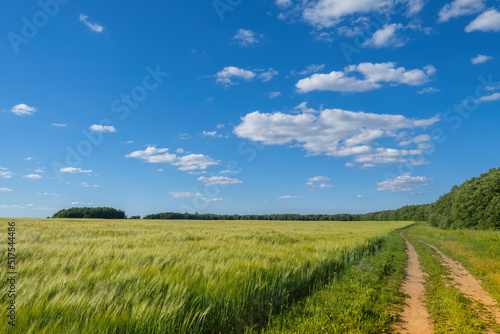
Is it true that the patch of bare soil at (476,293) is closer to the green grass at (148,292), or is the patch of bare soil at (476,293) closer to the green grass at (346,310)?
the green grass at (346,310)

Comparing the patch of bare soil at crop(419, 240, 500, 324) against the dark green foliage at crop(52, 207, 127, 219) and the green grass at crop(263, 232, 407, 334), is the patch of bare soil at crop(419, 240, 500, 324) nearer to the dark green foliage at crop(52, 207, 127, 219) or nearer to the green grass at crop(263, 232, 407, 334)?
the green grass at crop(263, 232, 407, 334)

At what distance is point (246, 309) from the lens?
5.20 meters

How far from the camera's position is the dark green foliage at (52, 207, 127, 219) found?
101688 millimetres

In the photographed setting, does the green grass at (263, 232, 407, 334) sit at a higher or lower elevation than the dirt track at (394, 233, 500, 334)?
higher

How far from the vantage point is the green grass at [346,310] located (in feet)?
15.9

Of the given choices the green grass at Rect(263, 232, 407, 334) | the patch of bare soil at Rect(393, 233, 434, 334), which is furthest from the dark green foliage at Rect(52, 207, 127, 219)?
the patch of bare soil at Rect(393, 233, 434, 334)

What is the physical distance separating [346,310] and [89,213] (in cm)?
11596

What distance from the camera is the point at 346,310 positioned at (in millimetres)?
5680

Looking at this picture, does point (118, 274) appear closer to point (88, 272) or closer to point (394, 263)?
point (88, 272)

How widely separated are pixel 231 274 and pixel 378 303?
3728 mm

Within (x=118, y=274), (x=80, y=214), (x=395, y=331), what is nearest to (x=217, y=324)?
(x=118, y=274)

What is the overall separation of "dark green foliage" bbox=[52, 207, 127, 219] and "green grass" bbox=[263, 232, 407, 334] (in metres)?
114

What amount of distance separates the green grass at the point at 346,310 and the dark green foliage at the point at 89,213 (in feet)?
375

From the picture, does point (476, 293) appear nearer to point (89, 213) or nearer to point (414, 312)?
point (414, 312)
